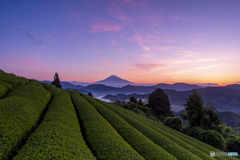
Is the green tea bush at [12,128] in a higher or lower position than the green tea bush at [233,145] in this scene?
higher

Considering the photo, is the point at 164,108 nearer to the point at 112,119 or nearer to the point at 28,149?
the point at 112,119

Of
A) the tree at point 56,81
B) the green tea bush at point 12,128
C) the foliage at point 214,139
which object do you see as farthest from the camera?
the tree at point 56,81

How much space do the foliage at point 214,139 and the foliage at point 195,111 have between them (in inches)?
204

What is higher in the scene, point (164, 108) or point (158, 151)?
point (158, 151)

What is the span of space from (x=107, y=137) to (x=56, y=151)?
3.36 meters

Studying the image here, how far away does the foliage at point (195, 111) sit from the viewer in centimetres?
2341

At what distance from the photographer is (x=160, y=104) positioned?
5134cm

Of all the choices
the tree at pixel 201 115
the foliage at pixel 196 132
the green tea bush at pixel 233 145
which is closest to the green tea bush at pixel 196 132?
the foliage at pixel 196 132

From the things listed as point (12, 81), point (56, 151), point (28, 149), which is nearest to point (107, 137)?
point (56, 151)

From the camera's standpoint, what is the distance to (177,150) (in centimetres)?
788

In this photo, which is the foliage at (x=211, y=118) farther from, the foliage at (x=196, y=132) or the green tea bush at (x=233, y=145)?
the green tea bush at (x=233, y=145)

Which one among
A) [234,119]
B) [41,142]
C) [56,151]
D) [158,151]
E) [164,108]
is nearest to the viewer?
[56,151]

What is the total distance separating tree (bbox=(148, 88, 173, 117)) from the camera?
49606 mm

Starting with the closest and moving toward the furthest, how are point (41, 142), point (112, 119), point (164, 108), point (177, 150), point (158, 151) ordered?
1. point (41, 142)
2. point (158, 151)
3. point (177, 150)
4. point (112, 119)
5. point (164, 108)
